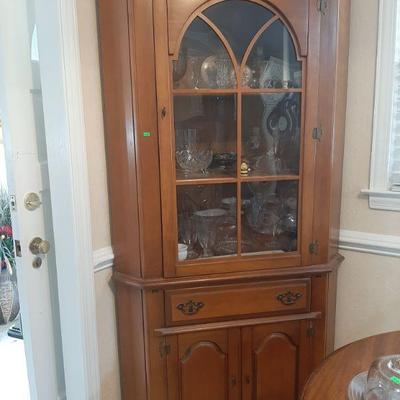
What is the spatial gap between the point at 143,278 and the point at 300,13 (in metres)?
1.03

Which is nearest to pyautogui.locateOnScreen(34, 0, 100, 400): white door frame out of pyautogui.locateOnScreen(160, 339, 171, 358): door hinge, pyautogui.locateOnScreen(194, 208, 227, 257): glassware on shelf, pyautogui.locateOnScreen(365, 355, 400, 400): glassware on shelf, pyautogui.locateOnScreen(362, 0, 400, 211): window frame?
pyautogui.locateOnScreen(160, 339, 171, 358): door hinge

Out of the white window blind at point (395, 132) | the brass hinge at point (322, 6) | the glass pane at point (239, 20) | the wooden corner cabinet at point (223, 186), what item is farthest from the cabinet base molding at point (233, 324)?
the brass hinge at point (322, 6)

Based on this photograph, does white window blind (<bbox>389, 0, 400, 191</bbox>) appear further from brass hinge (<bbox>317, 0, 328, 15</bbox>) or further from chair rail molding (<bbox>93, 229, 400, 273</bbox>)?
brass hinge (<bbox>317, 0, 328, 15</bbox>)

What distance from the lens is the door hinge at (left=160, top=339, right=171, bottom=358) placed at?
1.37m

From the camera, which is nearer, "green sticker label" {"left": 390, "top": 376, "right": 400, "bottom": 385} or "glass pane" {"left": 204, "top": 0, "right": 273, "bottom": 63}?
"green sticker label" {"left": 390, "top": 376, "right": 400, "bottom": 385}

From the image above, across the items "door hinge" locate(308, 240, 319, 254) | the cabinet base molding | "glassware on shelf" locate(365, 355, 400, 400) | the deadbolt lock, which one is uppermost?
the deadbolt lock

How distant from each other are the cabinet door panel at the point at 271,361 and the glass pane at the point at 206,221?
1.09 ft

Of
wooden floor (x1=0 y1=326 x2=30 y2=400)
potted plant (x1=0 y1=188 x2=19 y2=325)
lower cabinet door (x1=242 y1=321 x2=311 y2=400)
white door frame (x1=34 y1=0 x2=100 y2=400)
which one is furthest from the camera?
potted plant (x1=0 y1=188 x2=19 y2=325)

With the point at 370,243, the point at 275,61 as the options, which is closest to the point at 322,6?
the point at 275,61

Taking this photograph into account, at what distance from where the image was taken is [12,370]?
224cm

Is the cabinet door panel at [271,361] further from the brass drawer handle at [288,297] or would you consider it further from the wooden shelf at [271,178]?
the wooden shelf at [271,178]

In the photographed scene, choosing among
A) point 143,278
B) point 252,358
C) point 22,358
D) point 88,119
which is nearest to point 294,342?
point 252,358

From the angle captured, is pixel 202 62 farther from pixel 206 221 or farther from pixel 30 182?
pixel 30 182

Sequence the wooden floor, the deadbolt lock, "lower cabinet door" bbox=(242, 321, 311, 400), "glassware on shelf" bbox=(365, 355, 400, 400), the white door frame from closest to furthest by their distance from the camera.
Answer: "glassware on shelf" bbox=(365, 355, 400, 400)
the white door frame
the deadbolt lock
"lower cabinet door" bbox=(242, 321, 311, 400)
the wooden floor
